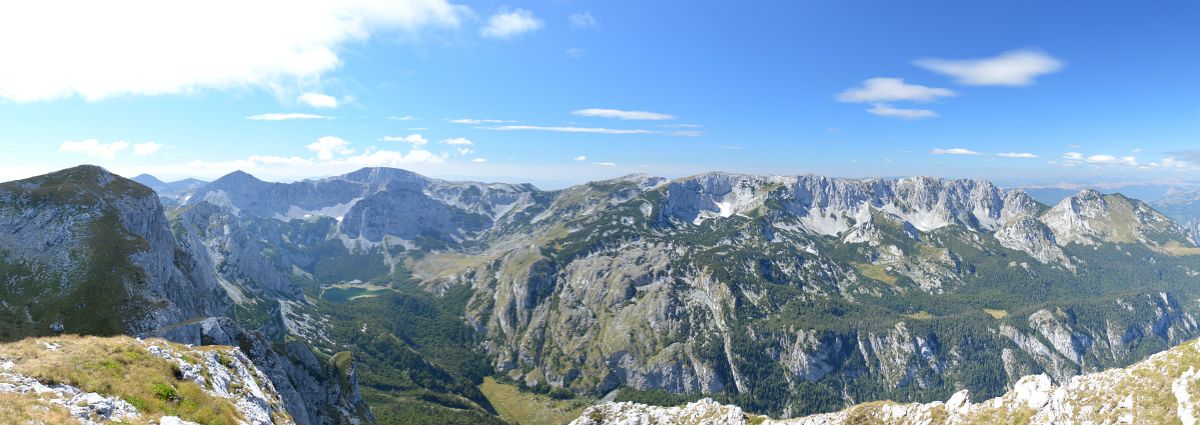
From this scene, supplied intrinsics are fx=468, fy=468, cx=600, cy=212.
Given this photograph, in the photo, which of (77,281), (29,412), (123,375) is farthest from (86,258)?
(29,412)

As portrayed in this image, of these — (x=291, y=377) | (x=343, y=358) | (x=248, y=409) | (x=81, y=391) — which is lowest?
(x=343, y=358)

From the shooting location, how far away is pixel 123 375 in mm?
32531

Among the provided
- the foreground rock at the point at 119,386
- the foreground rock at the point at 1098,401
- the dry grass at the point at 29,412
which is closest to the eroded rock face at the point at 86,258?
the foreground rock at the point at 119,386

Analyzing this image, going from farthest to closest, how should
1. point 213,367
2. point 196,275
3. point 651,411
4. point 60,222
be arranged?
point 196,275 → point 60,222 → point 651,411 → point 213,367

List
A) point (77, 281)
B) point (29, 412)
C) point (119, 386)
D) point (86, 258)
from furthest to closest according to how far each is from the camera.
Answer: point (86, 258), point (77, 281), point (119, 386), point (29, 412)

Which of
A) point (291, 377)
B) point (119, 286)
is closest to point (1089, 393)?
point (291, 377)

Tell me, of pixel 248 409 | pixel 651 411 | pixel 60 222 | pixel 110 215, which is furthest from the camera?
pixel 110 215

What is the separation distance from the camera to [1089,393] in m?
43.9

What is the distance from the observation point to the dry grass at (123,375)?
1180 inches

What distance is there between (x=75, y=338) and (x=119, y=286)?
8488 cm

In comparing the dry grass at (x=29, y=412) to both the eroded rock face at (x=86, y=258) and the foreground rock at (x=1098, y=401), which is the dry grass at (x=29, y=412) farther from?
the eroded rock face at (x=86, y=258)

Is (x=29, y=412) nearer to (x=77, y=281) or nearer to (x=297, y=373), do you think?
(x=297, y=373)

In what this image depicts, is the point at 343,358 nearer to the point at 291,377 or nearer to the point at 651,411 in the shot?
the point at 291,377

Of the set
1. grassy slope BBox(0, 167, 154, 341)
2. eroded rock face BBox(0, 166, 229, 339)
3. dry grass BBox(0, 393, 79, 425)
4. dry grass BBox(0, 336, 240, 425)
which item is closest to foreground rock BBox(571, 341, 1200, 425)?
dry grass BBox(0, 336, 240, 425)
